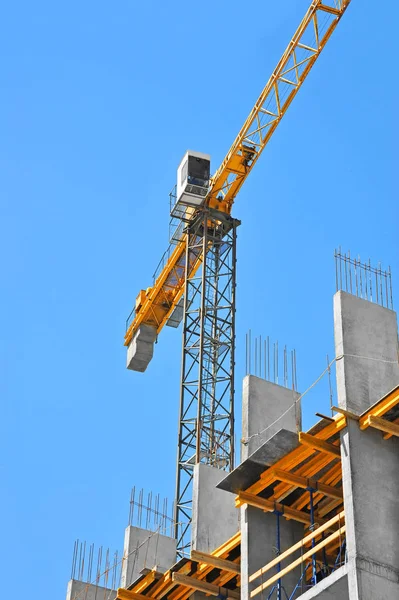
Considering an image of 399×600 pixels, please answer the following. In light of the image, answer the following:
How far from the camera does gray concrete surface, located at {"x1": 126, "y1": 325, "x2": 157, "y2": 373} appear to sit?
54375 millimetres

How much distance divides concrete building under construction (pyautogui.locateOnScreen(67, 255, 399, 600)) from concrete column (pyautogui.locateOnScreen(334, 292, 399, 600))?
0.05 feet

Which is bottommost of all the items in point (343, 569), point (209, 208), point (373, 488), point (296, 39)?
point (343, 569)

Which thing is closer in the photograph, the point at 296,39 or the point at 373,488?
the point at 373,488

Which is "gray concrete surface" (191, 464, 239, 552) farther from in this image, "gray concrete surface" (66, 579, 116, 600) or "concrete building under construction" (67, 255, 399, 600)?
"gray concrete surface" (66, 579, 116, 600)

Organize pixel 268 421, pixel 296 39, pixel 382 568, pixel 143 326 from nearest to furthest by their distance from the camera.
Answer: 1. pixel 382 568
2. pixel 268 421
3. pixel 296 39
4. pixel 143 326

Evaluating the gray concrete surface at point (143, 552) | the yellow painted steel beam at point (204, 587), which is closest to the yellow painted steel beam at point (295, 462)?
the yellow painted steel beam at point (204, 587)

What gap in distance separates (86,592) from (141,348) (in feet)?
77.5

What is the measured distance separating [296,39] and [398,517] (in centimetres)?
2986

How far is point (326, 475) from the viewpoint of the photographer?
73.0 feet

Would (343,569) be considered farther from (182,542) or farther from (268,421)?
(182,542)

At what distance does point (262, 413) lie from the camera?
79.6 ft

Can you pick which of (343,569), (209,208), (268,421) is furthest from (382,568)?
(209,208)

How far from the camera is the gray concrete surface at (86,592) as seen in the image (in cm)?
3169

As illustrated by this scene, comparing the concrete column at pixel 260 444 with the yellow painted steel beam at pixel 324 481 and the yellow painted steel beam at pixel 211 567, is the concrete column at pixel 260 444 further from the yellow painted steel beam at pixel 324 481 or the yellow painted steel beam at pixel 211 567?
the yellow painted steel beam at pixel 211 567
